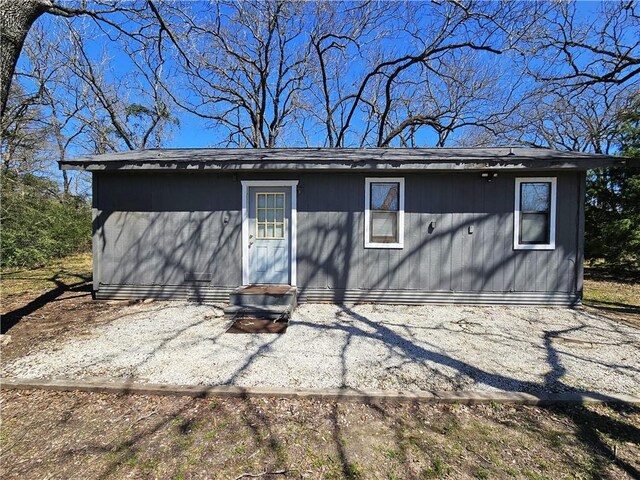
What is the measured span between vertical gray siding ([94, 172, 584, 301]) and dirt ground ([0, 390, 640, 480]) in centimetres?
327

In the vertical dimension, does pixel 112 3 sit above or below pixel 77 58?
below

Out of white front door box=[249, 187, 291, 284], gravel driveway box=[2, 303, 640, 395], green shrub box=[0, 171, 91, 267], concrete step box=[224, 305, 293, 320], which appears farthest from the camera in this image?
green shrub box=[0, 171, 91, 267]

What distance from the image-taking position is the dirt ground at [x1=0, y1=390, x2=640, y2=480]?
1.86m

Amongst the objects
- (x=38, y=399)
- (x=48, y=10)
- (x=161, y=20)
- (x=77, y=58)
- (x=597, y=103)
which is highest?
(x=77, y=58)

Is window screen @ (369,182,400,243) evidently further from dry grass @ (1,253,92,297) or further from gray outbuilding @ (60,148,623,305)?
dry grass @ (1,253,92,297)

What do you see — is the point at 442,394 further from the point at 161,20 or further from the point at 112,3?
the point at 112,3

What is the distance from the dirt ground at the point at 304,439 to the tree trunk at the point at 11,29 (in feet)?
11.8

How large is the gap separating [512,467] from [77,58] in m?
22.6

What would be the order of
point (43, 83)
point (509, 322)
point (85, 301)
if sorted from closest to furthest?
point (509, 322) < point (85, 301) < point (43, 83)

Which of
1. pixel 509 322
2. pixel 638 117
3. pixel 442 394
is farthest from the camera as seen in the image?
pixel 638 117

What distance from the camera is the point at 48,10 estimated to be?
151 inches

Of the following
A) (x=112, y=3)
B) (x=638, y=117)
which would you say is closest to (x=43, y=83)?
(x=112, y=3)

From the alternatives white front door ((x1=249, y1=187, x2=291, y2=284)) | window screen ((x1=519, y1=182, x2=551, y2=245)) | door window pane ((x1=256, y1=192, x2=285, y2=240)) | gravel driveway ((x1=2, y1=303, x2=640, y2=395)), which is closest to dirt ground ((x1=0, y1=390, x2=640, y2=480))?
gravel driveway ((x1=2, y1=303, x2=640, y2=395))

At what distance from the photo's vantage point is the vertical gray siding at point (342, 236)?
554 centimetres
